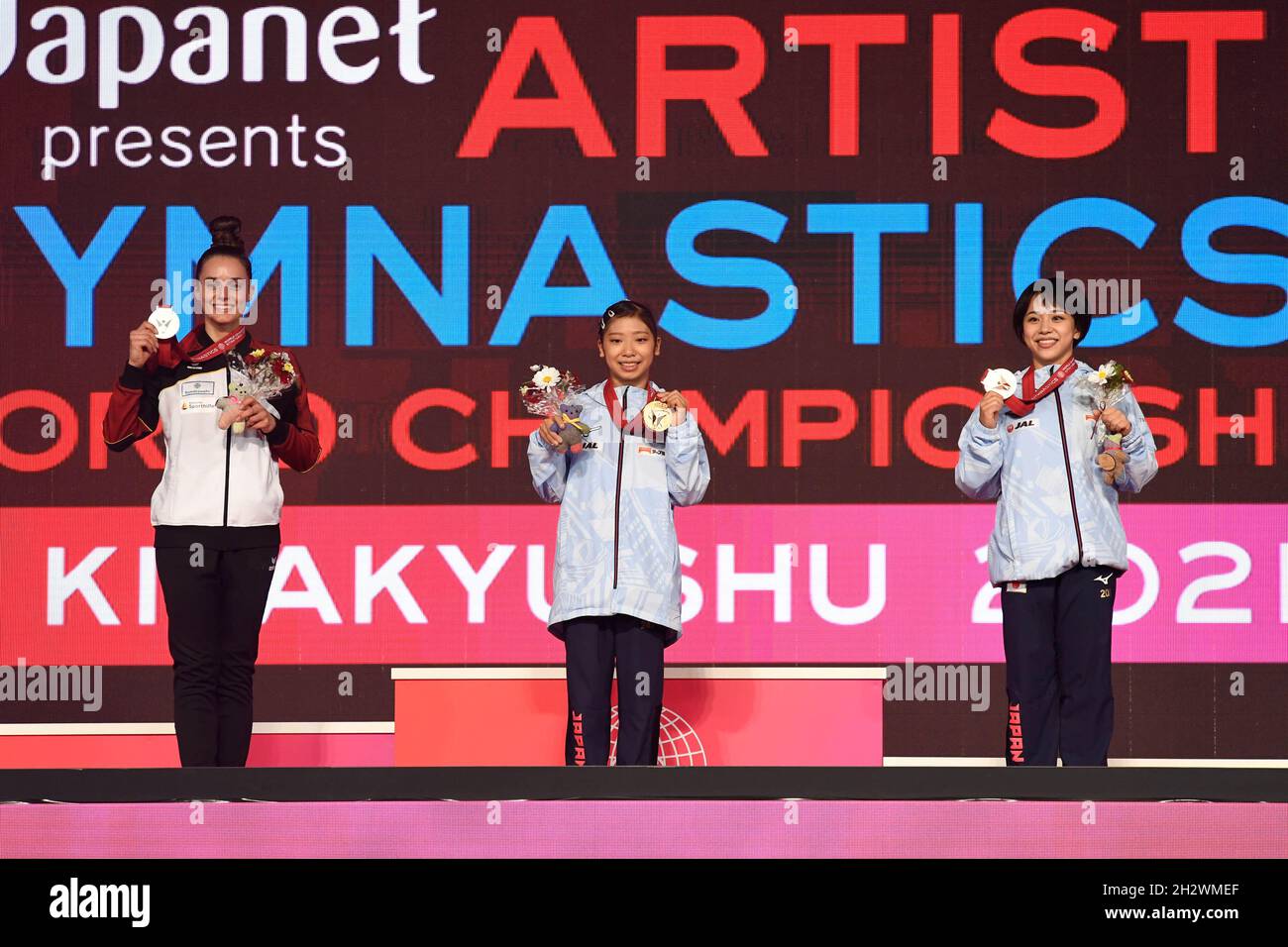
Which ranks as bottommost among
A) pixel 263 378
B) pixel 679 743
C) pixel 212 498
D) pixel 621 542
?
pixel 679 743

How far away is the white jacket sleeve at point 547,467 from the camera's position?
4.13 metres

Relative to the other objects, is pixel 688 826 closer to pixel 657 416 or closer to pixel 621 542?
pixel 621 542

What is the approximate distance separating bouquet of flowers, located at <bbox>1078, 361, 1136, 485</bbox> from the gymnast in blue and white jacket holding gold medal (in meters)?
1.01

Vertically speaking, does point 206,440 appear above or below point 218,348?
below

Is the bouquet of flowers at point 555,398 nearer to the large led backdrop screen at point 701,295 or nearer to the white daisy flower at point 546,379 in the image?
the white daisy flower at point 546,379

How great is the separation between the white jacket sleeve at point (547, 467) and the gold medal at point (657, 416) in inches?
11.3

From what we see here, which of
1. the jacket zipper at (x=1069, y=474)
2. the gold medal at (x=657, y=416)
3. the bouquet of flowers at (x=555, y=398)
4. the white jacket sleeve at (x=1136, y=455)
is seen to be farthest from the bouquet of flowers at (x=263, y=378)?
the white jacket sleeve at (x=1136, y=455)

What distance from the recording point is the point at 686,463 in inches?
161

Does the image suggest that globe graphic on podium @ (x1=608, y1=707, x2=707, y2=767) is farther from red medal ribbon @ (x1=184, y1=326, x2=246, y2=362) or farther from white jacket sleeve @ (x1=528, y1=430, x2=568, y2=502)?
red medal ribbon @ (x1=184, y1=326, x2=246, y2=362)

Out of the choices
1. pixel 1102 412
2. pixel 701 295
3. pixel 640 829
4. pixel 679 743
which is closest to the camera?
pixel 640 829

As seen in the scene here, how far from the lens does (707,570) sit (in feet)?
17.2

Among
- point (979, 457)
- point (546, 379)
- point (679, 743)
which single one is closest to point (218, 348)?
point (546, 379)

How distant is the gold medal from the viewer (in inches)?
157

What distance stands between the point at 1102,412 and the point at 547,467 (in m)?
1.42
